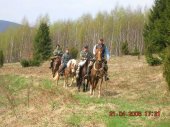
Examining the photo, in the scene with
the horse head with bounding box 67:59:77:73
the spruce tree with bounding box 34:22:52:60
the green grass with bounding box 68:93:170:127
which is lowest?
the green grass with bounding box 68:93:170:127

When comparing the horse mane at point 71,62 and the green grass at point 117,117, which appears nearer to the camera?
the green grass at point 117,117

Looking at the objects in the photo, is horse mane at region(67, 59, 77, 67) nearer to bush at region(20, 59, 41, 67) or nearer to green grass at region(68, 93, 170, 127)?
green grass at region(68, 93, 170, 127)

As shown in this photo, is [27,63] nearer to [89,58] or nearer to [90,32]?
[89,58]

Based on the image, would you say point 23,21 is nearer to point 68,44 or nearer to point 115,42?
point 68,44

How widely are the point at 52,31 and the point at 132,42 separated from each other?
27.6 meters

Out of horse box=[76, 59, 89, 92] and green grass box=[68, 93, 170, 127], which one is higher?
horse box=[76, 59, 89, 92]

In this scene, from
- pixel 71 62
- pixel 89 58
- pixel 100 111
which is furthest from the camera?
pixel 71 62

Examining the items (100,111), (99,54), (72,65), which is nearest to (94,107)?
(100,111)
